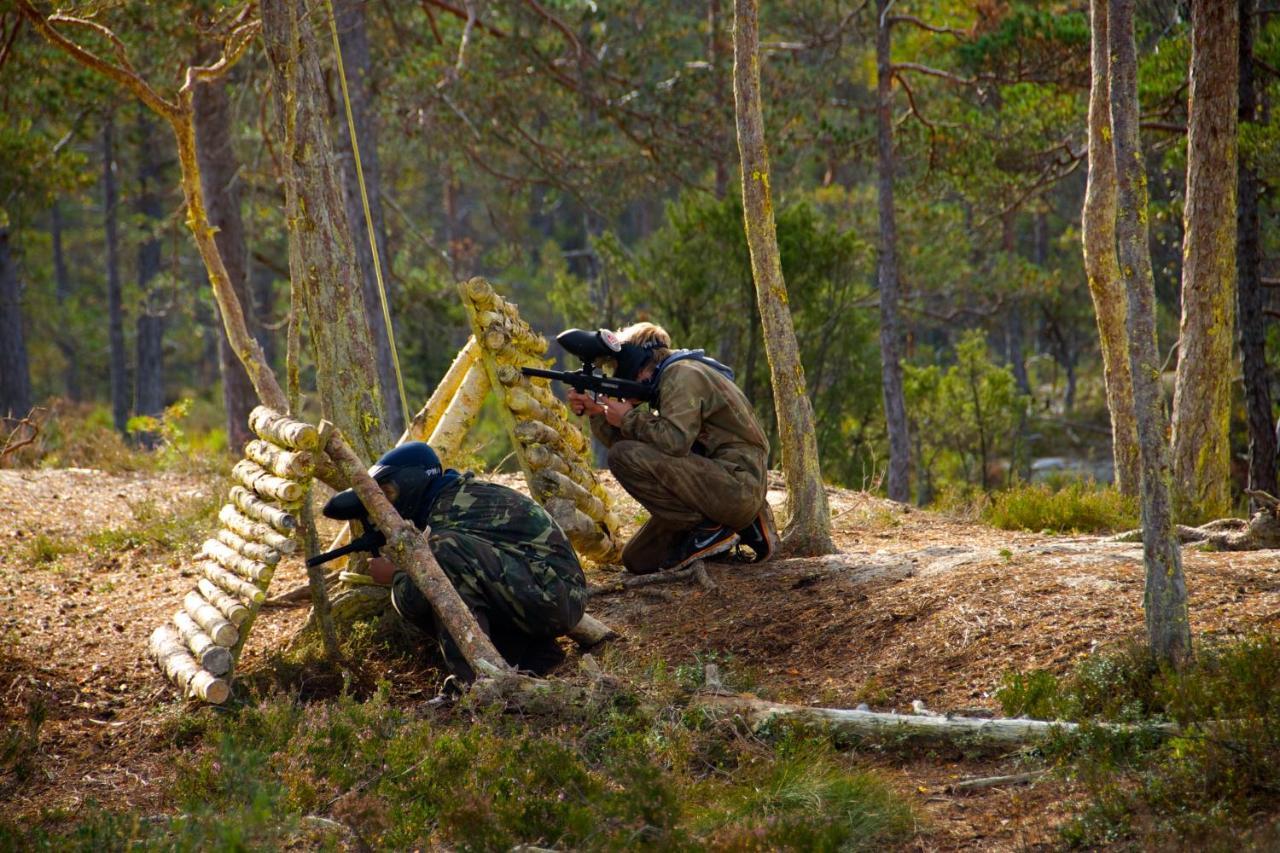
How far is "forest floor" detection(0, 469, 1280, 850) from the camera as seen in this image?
4.49 meters

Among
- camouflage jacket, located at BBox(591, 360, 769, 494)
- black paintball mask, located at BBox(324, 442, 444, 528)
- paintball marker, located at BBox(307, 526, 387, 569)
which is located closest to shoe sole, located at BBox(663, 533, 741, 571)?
camouflage jacket, located at BBox(591, 360, 769, 494)

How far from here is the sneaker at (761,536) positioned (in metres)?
7.16

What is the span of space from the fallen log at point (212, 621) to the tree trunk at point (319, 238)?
120 cm

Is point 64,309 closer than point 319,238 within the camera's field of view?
No

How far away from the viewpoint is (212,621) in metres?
5.49

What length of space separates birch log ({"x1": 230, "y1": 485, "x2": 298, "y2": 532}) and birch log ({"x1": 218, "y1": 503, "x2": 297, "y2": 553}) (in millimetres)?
28

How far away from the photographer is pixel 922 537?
8.36 m

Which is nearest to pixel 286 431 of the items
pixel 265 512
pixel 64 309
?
pixel 265 512

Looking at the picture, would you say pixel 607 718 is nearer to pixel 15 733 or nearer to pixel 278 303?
pixel 15 733

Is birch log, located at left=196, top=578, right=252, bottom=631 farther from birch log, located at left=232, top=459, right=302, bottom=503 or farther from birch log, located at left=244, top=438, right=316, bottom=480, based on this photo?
birch log, located at left=244, top=438, right=316, bottom=480

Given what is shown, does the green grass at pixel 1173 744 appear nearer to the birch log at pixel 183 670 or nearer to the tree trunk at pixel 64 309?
the birch log at pixel 183 670

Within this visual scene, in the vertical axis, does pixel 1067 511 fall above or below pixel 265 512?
below

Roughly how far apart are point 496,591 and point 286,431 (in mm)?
1226

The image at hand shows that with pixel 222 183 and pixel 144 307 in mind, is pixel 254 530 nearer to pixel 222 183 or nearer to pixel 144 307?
pixel 222 183
